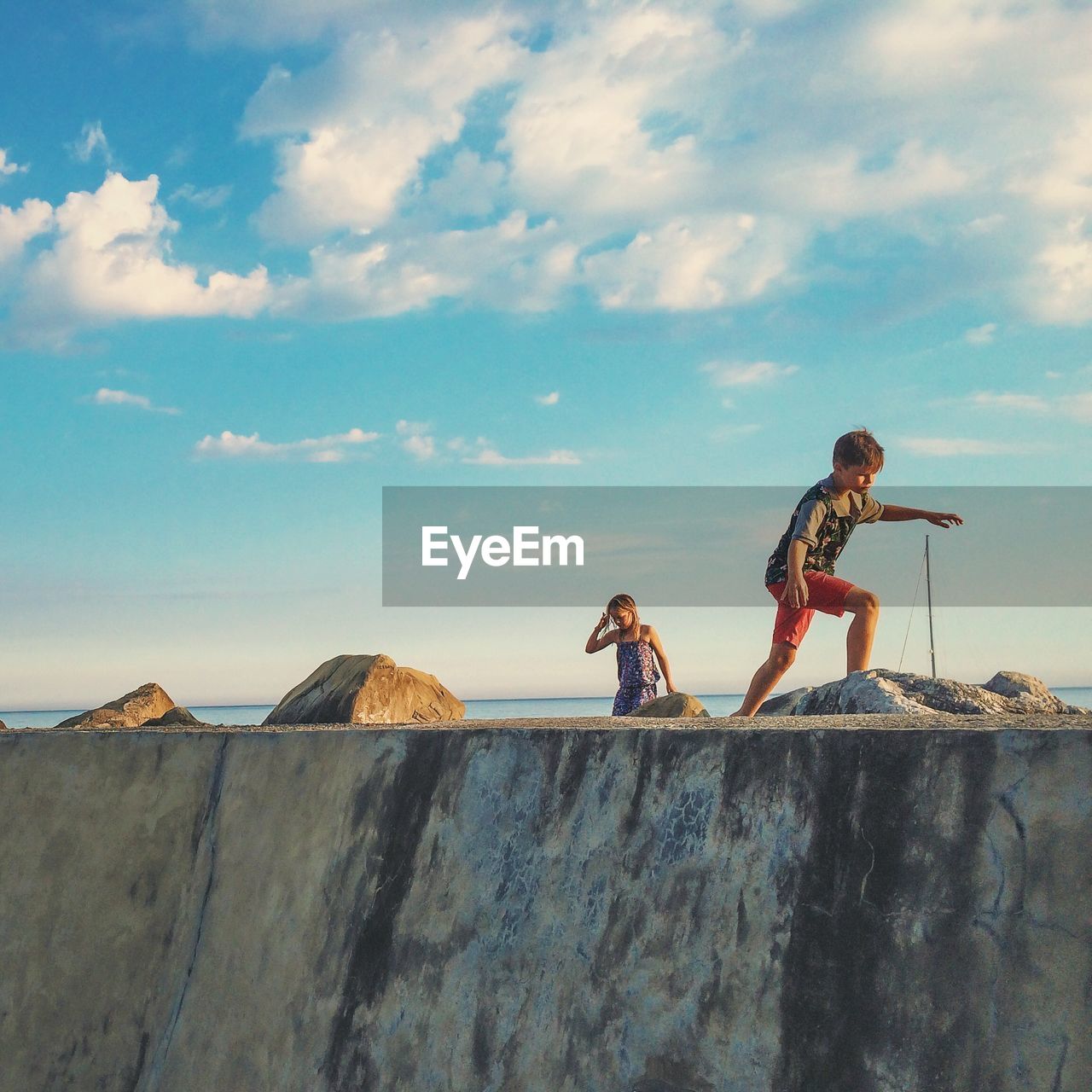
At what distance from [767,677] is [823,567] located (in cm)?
64

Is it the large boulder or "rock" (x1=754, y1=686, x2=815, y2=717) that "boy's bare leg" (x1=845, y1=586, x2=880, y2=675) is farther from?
the large boulder

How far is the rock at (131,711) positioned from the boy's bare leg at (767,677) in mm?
3208

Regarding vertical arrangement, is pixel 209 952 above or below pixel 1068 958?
below

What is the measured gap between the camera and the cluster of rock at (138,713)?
18.9 ft

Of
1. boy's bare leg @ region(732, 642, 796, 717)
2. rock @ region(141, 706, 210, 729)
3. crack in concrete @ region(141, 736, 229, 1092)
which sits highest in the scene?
boy's bare leg @ region(732, 642, 796, 717)

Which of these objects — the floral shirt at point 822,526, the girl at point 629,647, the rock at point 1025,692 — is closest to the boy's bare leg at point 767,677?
the floral shirt at point 822,526

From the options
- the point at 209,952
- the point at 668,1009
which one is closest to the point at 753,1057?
the point at 668,1009

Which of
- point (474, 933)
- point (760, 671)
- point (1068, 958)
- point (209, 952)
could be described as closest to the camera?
point (1068, 958)

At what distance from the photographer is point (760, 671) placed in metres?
5.12

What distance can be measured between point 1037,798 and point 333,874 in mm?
2019

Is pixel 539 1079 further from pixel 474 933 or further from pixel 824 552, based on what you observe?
pixel 824 552

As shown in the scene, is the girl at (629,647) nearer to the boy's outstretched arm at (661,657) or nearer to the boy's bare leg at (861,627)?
the boy's outstretched arm at (661,657)

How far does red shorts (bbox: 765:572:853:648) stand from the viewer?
518 centimetres

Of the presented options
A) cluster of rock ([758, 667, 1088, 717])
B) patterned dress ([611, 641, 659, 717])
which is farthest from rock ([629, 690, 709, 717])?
patterned dress ([611, 641, 659, 717])
